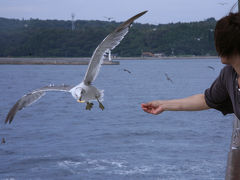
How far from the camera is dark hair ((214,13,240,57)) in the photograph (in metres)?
1.47

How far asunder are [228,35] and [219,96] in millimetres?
340

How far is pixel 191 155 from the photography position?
69.5ft

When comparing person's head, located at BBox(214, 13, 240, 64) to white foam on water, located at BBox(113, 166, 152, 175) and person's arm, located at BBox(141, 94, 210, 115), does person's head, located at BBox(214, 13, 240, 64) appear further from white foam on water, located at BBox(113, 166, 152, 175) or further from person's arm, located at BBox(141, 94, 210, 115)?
white foam on water, located at BBox(113, 166, 152, 175)

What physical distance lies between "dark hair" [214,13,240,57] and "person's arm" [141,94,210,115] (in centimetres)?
33

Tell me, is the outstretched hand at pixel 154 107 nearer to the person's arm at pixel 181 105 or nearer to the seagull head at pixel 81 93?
the person's arm at pixel 181 105

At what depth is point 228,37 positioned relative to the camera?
1473 millimetres

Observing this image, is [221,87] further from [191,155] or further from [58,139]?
[58,139]

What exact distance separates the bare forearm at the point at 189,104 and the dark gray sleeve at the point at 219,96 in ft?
0.12

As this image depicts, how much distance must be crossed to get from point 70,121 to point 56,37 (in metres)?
13.7

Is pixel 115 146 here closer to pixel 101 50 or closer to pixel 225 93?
pixel 101 50

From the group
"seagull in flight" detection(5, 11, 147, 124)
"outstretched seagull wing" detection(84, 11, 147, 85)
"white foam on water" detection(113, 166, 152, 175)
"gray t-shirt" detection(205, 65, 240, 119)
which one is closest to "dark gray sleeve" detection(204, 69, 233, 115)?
"gray t-shirt" detection(205, 65, 240, 119)

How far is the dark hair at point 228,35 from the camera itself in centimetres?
147

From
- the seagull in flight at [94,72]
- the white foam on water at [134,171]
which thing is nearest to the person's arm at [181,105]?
the seagull in flight at [94,72]

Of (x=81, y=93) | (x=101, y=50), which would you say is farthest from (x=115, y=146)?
(x=81, y=93)
